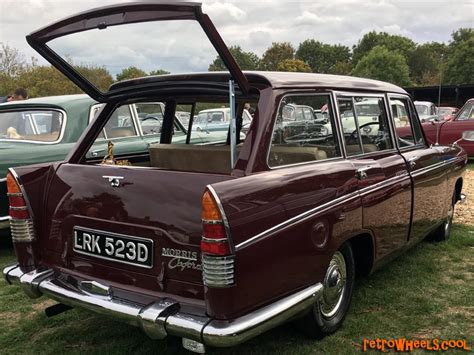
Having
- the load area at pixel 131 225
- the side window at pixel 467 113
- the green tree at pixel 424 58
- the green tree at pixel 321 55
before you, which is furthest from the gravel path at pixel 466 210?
the green tree at pixel 321 55

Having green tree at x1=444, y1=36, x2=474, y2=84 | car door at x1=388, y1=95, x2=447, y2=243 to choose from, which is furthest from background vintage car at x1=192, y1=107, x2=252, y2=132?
green tree at x1=444, y1=36, x2=474, y2=84

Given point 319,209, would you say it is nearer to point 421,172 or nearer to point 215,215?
point 215,215

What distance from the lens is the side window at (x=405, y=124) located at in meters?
4.29

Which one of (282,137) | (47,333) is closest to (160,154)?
(282,137)

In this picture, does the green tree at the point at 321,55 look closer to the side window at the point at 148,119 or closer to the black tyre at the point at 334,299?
the side window at the point at 148,119

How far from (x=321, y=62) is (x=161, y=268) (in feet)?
301

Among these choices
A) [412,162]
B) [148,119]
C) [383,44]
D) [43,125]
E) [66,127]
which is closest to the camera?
[412,162]

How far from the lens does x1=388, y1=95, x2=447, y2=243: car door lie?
410 cm

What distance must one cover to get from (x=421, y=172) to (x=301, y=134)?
1527 millimetres

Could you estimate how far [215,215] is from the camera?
229 centimetres

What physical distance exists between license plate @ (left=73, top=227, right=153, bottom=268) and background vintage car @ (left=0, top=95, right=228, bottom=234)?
7.70 ft

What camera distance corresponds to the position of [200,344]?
235 cm

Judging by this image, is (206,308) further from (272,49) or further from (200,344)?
(272,49)

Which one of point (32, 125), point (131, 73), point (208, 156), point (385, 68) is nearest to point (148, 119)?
point (32, 125)
